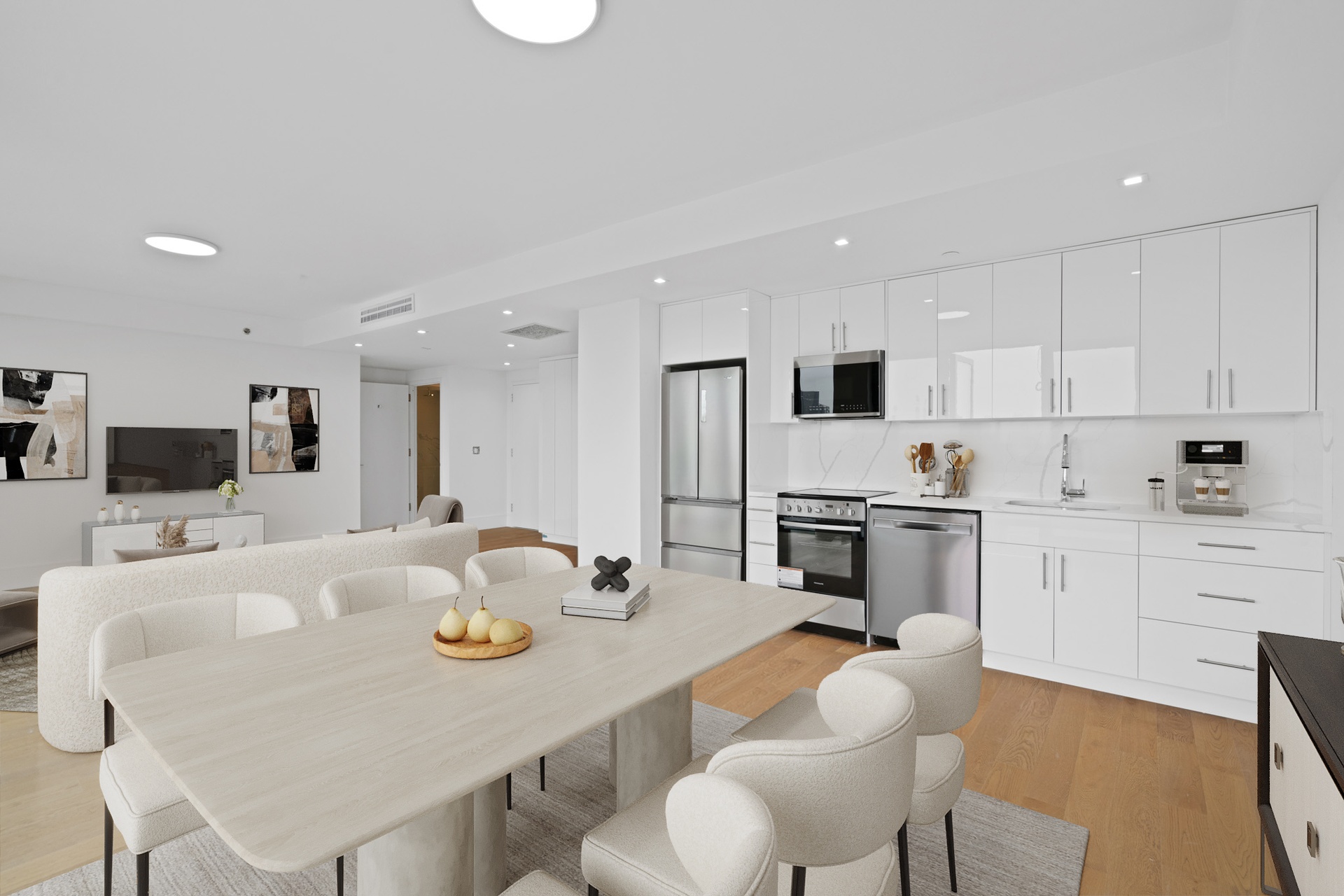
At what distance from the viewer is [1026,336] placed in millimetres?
3793

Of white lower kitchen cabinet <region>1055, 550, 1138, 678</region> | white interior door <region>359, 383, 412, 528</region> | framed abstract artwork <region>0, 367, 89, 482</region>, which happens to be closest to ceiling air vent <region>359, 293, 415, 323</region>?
framed abstract artwork <region>0, 367, 89, 482</region>

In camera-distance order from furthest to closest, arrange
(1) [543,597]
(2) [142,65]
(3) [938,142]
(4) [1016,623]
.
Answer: (4) [1016,623], (3) [938,142], (2) [142,65], (1) [543,597]

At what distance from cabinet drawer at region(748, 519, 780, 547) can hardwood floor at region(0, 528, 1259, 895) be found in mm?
1139

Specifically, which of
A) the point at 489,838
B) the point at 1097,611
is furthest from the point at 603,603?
the point at 1097,611

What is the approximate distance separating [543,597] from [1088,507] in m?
3.17

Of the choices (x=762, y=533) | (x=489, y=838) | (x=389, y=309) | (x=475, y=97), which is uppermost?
(x=475, y=97)

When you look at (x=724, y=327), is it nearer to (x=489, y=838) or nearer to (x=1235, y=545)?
(x=1235, y=545)

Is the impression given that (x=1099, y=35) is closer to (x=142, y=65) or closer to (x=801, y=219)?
(x=801, y=219)

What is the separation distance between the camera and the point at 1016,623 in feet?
11.6

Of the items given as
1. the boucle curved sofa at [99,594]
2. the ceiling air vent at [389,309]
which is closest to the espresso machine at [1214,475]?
the boucle curved sofa at [99,594]

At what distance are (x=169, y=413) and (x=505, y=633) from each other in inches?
276

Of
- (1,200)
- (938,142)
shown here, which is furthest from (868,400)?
(1,200)

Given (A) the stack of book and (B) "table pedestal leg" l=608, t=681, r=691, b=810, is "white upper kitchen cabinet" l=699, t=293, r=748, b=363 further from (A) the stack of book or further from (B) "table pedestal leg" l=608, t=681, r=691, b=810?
(B) "table pedestal leg" l=608, t=681, r=691, b=810

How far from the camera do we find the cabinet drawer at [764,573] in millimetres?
4477
